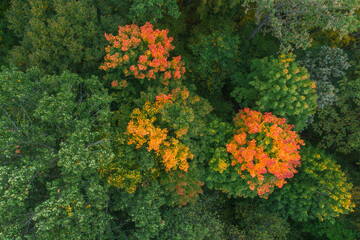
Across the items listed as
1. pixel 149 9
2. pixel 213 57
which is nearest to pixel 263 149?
pixel 213 57

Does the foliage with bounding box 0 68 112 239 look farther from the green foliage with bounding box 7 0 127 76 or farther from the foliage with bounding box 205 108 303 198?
the foliage with bounding box 205 108 303 198

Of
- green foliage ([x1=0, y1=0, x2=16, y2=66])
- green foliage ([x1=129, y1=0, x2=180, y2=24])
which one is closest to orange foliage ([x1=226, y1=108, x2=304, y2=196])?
green foliage ([x1=129, y1=0, x2=180, y2=24])

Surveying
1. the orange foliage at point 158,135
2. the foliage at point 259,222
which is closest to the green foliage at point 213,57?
the orange foliage at point 158,135

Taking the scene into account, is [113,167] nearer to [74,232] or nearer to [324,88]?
[74,232]

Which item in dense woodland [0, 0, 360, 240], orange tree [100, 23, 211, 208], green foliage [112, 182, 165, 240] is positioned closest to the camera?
dense woodland [0, 0, 360, 240]

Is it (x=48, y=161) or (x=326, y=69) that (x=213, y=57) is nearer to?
(x=326, y=69)

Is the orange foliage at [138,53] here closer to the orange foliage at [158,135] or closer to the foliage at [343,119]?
the orange foliage at [158,135]
